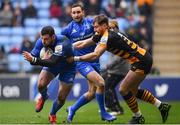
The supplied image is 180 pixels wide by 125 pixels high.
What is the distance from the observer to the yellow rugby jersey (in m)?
14.6

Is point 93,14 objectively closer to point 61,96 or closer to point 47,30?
point 61,96

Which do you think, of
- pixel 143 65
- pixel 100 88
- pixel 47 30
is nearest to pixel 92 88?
pixel 100 88

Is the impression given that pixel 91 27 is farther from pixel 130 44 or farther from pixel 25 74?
pixel 25 74

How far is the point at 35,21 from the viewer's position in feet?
93.4

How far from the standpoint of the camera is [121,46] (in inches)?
580

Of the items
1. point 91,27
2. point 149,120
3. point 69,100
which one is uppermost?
point 91,27

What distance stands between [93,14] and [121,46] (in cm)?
1280

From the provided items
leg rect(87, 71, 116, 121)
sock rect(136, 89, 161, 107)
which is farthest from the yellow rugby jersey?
leg rect(87, 71, 116, 121)

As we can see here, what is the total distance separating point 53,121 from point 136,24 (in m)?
12.9

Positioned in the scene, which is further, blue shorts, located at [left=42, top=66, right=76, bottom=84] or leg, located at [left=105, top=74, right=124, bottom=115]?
leg, located at [left=105, top=74, right=124, bottom=115]

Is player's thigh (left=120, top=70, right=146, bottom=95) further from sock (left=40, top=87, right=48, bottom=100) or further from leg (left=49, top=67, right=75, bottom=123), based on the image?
sock (left=40, top=87, right=48, bottom=100)

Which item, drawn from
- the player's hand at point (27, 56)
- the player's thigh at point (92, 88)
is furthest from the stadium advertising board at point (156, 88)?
the player's hand at point (27, 56)

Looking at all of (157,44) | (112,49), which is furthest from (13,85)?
(112,49)

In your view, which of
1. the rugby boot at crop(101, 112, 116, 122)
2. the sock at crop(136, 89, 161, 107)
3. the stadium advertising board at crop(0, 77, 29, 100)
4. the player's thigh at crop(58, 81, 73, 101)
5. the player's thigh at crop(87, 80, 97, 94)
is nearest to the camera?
the player's thigh at crop(58, 81, 73, 101)
